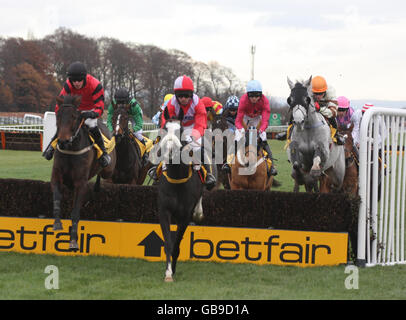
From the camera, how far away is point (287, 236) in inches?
280

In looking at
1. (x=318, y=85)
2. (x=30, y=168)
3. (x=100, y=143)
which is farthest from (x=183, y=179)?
(x=30, y=168)

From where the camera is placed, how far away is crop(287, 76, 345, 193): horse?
7863mm

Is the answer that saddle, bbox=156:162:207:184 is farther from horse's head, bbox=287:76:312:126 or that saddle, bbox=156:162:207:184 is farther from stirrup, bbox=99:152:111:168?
horse's head, bbox=287:76:312:126

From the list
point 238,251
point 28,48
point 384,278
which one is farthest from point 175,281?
point 28,48

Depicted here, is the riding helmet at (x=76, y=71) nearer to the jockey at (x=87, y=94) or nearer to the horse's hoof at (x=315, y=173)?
the jockey at (x=87, y=94)

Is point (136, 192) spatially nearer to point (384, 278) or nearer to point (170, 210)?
point (170, 210)

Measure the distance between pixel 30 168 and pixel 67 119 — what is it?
1205 cm

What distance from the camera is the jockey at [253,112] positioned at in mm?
8930

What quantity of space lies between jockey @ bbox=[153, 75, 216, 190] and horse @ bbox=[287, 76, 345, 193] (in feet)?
5.57

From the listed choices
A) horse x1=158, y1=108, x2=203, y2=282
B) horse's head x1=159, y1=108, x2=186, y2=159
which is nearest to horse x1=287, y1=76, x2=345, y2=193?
horse x1=158, y1=108, x2=203, y2=282

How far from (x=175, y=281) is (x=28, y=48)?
6578 cm

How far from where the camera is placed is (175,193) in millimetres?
6363

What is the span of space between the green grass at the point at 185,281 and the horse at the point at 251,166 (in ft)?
7.50

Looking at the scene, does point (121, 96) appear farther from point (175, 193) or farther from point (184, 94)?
point (175, 193)
